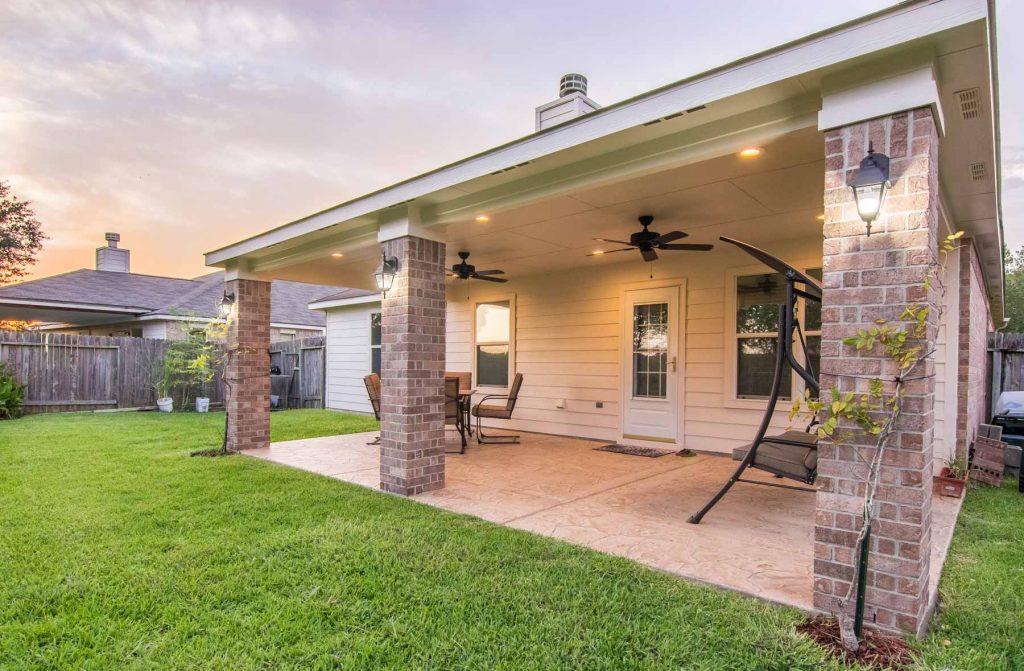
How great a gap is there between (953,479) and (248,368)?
7.35m

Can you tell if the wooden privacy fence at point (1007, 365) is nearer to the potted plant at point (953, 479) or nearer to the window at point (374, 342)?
the potted plant at point (953, 479)

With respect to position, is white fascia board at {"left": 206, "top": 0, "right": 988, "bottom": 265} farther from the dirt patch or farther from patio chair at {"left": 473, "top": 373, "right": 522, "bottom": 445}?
patio chair at {"left": 473, "top": 373, "right": 522, "bottom": 445}

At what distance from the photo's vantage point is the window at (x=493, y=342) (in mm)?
8445

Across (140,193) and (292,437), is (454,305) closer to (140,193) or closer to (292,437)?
(292,437)

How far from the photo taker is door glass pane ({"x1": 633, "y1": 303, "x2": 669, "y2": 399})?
6574 millimetres

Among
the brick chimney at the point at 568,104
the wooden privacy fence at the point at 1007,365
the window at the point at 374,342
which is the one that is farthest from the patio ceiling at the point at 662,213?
the wooden privacy fence at the point at 1007,365

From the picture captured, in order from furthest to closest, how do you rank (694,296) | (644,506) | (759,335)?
(694,296), (759,335), (644,506)

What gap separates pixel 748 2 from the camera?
21.9 ft

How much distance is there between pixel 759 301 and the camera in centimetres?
584

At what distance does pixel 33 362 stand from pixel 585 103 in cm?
1148

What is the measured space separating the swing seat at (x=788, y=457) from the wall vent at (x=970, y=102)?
6.27ft

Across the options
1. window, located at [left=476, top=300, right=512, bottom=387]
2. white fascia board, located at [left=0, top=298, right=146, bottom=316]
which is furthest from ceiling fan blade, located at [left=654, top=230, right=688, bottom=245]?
white fascia board, located at [left=0, top=298, right=146, bottom=316]

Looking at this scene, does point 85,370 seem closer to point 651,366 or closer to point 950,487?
point 651,366

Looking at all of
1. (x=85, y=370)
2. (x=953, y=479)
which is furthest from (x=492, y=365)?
(x=85, y=370)
